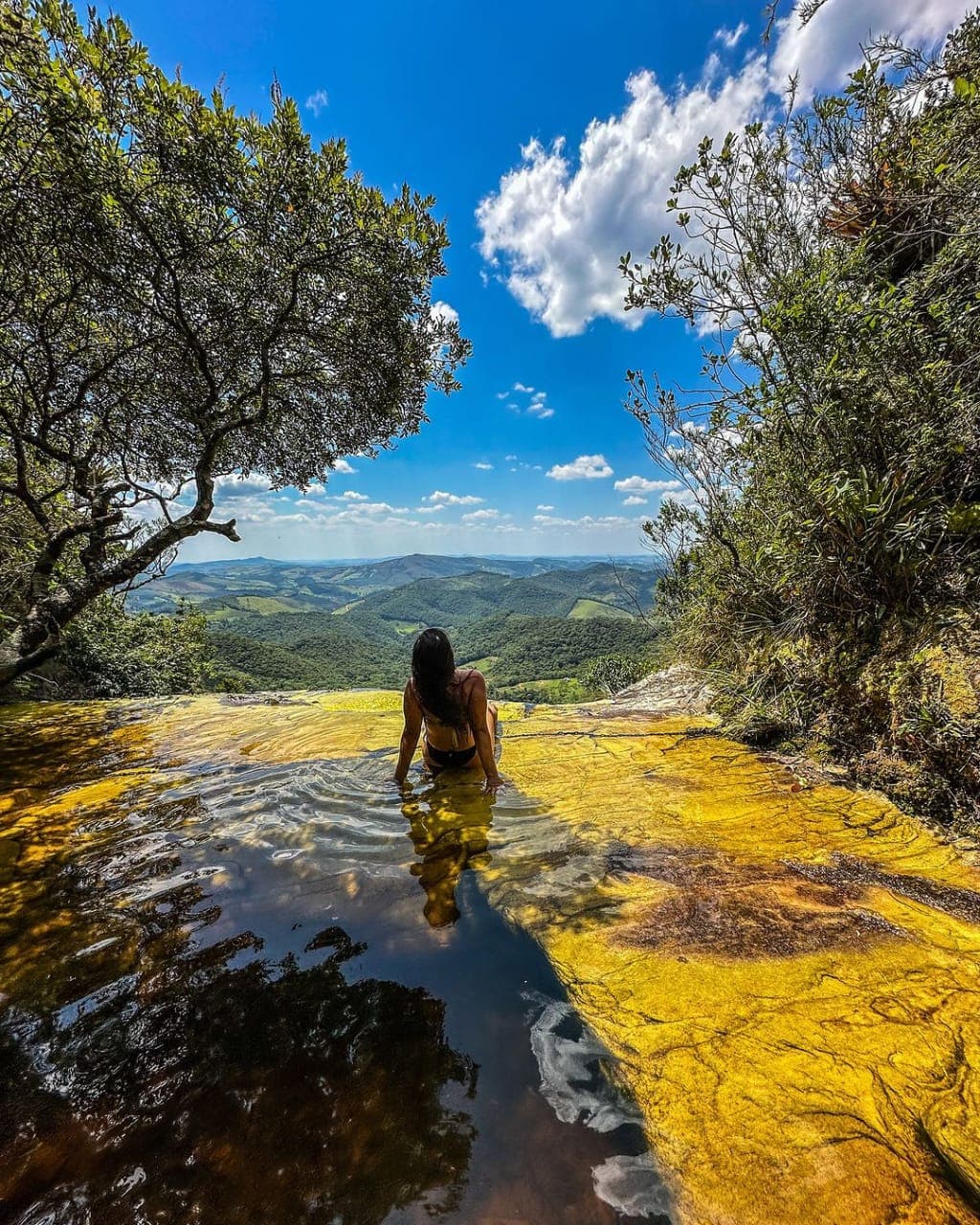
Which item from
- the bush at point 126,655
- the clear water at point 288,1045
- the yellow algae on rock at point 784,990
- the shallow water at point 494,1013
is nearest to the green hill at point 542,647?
the bush at point 126,655

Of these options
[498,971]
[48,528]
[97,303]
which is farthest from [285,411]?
[498,971]

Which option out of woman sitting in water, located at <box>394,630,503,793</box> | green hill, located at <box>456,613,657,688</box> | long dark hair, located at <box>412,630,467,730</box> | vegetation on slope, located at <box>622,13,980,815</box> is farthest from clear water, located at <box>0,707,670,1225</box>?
green hill, located at <box>456,613,657,688</box>

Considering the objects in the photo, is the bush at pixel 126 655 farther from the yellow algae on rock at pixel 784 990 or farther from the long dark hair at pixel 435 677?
the yellow algae on rock at pixel 784 990

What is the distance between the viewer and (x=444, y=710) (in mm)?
4941

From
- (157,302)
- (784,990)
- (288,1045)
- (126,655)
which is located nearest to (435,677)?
(288,1045)

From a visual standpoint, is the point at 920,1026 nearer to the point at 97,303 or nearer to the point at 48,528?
the point at 48,528

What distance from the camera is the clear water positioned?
167 centimetres

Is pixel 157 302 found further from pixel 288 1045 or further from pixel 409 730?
pixel 288 1045

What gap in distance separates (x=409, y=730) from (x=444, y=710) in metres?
0.58

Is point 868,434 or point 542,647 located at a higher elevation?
point 868,434

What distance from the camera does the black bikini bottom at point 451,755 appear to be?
5.52 meters

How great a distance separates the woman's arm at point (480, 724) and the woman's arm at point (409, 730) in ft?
1.92

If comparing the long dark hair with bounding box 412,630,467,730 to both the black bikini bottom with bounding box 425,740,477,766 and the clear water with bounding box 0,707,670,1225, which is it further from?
the clear water with bounding box 0,707,670,1225

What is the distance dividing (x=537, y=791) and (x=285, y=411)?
794 centimetres
